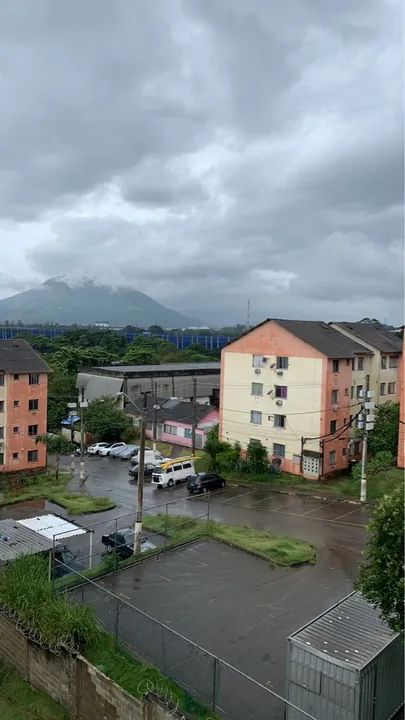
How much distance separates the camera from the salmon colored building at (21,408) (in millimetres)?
33906

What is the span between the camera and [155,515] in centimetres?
→ 2522

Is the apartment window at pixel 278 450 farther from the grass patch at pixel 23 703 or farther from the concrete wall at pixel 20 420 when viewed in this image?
the grass patch at pixel 23 703

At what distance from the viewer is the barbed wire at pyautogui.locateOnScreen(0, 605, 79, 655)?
480 inches

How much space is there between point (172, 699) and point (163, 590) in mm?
6347

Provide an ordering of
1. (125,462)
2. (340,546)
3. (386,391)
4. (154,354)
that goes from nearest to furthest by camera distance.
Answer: (340,546)
(125,462)
(386,391)
(154,354)

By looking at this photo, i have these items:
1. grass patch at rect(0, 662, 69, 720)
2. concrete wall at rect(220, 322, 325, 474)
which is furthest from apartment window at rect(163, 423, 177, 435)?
grass patch at rect(0, 662, 69, 720)

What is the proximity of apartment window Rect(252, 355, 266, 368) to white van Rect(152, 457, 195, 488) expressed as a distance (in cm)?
755

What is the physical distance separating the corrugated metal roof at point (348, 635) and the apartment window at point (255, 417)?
23205 millimetres

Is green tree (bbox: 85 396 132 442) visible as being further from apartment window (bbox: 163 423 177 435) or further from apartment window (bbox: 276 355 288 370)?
apartment window (bbox: 276 355 288 370)

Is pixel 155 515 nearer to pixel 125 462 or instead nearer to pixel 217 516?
pixel 217 516

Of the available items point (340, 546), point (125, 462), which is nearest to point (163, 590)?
point (340, 546)

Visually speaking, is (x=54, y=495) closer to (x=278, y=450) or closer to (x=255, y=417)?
(x=255, y=417)

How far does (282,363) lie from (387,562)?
24788mm

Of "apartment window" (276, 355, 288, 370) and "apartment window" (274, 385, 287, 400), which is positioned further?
"apartment window" (274, 385, 287, 400)
